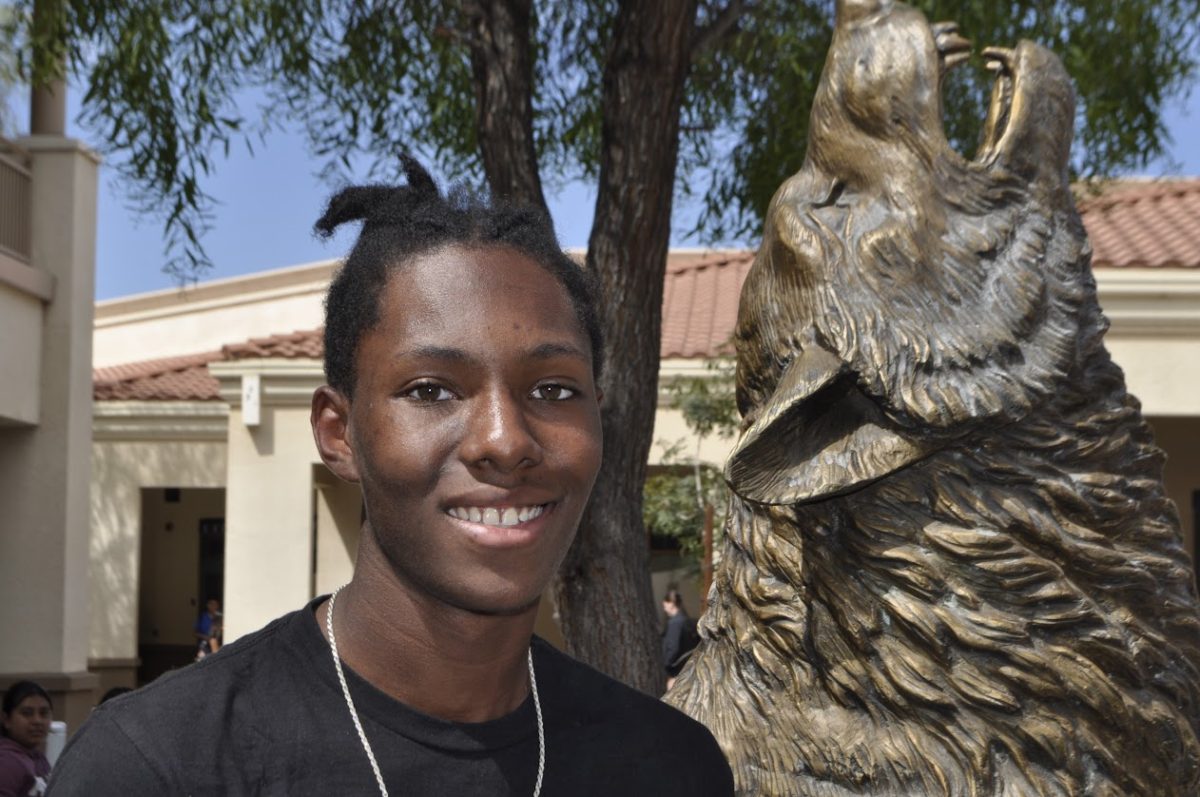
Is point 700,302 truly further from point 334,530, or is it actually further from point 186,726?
point 186,726

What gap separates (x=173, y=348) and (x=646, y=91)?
16.1m

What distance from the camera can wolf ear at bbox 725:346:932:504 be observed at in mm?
1997

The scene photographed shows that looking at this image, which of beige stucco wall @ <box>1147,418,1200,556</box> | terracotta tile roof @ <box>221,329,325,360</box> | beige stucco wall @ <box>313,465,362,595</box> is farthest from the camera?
beige stucco wall @ <box>313,465,362,595</box>

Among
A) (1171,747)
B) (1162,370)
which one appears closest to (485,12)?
(1171,747)

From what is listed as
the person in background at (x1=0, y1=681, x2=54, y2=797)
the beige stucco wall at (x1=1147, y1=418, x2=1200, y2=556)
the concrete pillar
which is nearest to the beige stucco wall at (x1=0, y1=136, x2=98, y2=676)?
the concrete pillar

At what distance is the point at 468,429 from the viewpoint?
1.53 m

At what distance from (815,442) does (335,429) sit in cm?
68

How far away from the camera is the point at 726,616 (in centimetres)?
223

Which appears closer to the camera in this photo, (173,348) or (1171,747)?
(1171,747)

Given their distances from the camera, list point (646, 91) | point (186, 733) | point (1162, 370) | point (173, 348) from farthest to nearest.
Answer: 1. point (173, 348)
2. point (1162, 370)
3. point (646, 91)
4. point (186, 733)

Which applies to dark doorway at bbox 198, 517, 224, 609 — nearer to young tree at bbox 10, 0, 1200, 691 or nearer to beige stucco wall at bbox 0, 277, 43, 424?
beige stucco wall at bbox 0, 277, 43, 424

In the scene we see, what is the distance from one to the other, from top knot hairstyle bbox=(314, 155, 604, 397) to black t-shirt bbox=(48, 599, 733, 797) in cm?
31

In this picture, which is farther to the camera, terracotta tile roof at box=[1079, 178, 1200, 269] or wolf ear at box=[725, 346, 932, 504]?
terracotta tile roof at box=[1079, 178, 1200, 269]

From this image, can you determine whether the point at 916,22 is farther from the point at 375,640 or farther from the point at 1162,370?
the point at 1162,370
